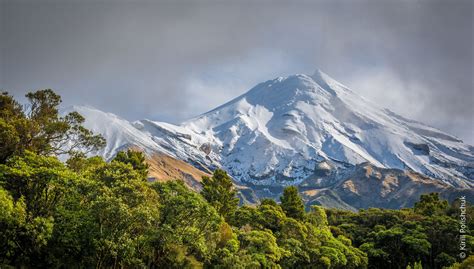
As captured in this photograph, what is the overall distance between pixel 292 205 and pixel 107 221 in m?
39.5

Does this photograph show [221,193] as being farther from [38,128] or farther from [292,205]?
[38,128]

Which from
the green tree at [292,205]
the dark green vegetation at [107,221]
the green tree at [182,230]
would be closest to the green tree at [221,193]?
the green tree at [292,205]

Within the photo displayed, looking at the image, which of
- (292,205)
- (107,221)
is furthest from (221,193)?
(107,221)

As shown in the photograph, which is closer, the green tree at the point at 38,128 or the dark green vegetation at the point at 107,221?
the dark green vegetation at the point at 107,221

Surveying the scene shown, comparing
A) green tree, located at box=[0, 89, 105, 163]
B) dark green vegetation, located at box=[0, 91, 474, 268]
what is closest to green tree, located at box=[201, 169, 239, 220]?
dark green vegetation, located at box=[0, 91, 474, 268]

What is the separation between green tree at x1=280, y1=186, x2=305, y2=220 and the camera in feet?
216

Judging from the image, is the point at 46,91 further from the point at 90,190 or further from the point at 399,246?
the point at 399,246

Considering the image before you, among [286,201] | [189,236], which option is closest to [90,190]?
[189,236]

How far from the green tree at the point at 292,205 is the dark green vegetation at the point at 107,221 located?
885 centimetres

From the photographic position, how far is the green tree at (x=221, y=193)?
65675 millimetres

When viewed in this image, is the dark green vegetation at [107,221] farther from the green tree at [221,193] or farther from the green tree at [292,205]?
the green tree at [221,193]

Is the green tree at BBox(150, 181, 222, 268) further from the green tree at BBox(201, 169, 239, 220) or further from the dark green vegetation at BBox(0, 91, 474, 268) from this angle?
the green tree at BBox(201, 169, 239, 220)

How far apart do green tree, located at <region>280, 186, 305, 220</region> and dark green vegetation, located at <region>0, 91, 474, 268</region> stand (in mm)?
8847

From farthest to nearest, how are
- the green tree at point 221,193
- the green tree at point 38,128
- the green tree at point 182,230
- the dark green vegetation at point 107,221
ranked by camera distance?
the green tree at point 221,193 → the green tree at point 38,128 → the green tree at point 182,230 → the dark green vegetation at point 107,221
